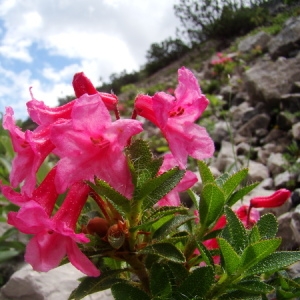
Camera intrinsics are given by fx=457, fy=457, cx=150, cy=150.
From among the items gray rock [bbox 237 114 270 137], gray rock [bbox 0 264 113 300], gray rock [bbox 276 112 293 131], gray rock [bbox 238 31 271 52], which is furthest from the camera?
gray rock [bbox 238 31 271 52]

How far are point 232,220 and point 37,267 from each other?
419 mm

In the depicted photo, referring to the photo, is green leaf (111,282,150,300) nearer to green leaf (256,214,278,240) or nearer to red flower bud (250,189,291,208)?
green leaf (256,214,278,240)

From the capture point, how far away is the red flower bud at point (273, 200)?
4.04 feet

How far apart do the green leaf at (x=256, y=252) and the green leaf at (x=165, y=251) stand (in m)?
0.13

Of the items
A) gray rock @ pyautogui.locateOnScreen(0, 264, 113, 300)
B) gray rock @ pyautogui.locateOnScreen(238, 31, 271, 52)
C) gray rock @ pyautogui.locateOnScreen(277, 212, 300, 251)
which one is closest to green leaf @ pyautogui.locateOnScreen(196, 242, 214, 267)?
gray rock @ pyautogui.locateOnScreen(277, 212, 300, 251)

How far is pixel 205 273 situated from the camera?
2.95 feet

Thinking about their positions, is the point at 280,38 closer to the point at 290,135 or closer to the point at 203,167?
the point at 290,135

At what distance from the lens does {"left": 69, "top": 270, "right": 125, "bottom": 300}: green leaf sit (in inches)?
36.4

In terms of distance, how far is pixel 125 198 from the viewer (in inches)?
32.8

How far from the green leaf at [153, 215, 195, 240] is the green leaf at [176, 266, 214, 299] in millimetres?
107

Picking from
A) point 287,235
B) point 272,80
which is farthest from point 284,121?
point 287,235

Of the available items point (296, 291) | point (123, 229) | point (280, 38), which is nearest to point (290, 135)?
point (296, 291)

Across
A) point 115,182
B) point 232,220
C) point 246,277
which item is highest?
point 115,182

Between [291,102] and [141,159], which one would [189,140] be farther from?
[291,102]
